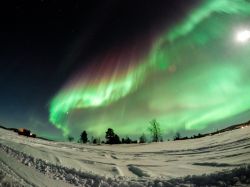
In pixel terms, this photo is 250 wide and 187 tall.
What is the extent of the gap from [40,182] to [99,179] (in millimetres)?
2405

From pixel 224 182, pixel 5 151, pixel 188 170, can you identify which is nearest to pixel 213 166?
pixel 188 170

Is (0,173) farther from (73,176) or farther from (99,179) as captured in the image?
(99,179)

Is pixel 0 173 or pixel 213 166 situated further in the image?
pixel 213 166

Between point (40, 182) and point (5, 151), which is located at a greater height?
point (5, 151)

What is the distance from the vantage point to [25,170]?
11.0 meters

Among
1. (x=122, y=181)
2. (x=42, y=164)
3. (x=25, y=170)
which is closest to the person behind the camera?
(x=122, y=181)

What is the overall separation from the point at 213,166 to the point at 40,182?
8644 millimetres

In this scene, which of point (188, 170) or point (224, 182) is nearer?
point (224, 182)

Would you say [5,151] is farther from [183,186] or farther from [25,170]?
[183,186]

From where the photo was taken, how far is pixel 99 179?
10414 millimetres

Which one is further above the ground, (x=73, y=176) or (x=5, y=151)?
(x=5, y=151)

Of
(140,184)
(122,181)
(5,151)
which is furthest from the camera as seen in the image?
(5,151)

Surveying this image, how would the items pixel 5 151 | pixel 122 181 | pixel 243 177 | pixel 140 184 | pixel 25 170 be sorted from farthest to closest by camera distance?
pixel 5 151
pixel 25 170
pixel 122 181
pixel 140 184
pixel 243 177

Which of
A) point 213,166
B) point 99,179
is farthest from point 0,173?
point 213,166
